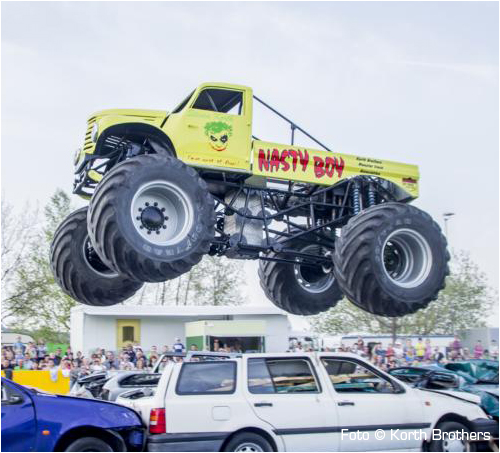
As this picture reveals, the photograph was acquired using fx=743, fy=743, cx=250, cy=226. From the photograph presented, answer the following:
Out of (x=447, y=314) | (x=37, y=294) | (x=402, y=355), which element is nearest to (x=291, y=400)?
(x=402, y=355)

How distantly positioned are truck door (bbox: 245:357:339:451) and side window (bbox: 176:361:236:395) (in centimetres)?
22

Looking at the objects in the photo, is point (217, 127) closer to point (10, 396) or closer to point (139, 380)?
point (10, 396)

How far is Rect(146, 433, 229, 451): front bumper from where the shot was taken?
7.82m

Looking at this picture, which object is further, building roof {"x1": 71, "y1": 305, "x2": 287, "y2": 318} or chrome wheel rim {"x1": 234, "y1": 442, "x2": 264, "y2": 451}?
building roof {"x1": 71, "y1": 305, "x2": 287, "y2": 318}

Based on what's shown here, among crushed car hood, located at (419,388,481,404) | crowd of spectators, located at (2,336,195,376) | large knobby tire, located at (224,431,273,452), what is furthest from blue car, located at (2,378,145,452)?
crowd of spectators, located at (2,336,195,376)

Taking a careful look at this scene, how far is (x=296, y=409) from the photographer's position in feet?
27.1

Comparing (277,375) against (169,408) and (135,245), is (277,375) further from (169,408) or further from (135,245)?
(135,245)

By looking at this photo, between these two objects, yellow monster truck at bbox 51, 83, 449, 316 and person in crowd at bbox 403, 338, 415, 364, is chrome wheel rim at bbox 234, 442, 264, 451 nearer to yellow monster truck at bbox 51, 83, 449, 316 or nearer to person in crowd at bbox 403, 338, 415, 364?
yellow monster truck at bbox 51, 83, 449, 316

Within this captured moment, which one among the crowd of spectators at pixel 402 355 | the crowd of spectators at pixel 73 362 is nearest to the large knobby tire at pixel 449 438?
the crowd of spectators at pixel 402 355

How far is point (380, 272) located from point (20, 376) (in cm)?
758

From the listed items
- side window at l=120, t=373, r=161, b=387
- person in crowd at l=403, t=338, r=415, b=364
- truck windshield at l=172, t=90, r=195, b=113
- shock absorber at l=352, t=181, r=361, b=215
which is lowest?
person in crowd at l=403, t=338, r=415, b=364

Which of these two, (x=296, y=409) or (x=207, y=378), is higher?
(x=207, y=378)

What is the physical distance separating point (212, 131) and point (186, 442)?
3894 mm

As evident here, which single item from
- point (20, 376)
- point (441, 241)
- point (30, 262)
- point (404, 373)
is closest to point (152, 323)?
point (30, 262)
